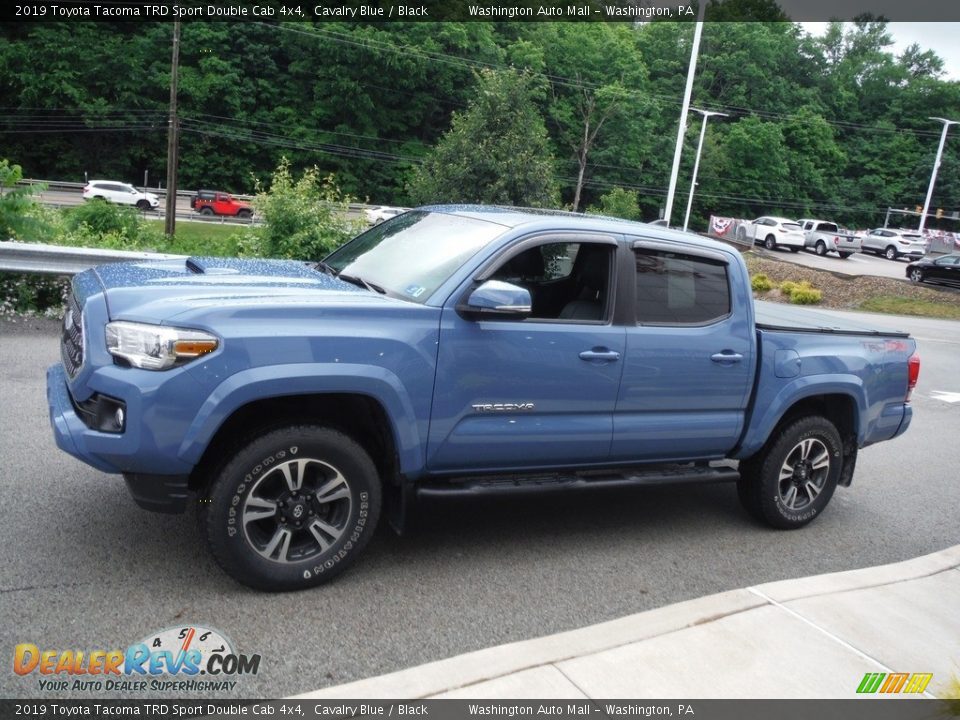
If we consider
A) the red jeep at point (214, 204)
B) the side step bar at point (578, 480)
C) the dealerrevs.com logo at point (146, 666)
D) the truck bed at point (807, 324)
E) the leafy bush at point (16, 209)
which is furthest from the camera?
the red jeep at point (214, 204)

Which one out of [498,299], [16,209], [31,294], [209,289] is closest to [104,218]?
[16,209]

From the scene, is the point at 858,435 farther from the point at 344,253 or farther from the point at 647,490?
the point at 344,253

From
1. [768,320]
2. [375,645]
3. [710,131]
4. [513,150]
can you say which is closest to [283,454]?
[375,645]

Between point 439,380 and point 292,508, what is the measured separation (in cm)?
94

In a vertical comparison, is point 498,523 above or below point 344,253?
below

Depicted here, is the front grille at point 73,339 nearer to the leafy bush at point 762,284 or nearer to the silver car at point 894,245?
the leafy bush at point 762,284

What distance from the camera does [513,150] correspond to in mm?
21781

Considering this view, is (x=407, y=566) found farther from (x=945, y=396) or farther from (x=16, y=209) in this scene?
(x=945, y=396)

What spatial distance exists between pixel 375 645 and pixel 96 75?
7184cm

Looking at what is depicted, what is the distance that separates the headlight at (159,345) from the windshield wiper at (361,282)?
1.08 meters

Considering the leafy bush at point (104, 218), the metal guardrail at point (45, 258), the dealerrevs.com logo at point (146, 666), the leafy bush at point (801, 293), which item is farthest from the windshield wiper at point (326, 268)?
the leafy bush at point (801, 293)

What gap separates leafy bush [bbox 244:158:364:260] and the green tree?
874 cm

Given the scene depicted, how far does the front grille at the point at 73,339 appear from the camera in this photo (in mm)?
4059

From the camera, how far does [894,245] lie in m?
53.8
